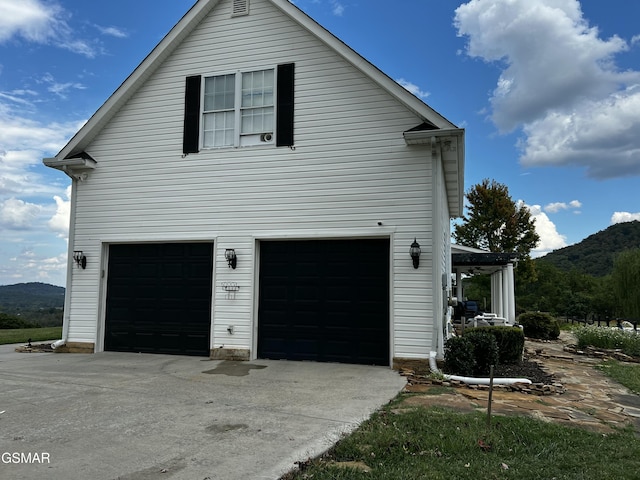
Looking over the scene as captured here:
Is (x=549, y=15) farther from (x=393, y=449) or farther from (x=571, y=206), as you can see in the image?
(x=571, y=206)

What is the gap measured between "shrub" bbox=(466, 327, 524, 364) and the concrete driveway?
2.56 m

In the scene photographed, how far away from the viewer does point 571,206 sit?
28.8 meters

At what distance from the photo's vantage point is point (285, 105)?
9.45m

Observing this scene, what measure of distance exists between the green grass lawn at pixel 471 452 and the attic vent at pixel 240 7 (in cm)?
862

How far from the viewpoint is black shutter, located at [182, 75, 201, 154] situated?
32.7 feet

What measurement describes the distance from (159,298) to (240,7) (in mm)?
6522

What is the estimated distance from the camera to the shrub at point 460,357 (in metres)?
7.66

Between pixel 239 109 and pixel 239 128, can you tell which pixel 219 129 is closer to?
pixel 239 128

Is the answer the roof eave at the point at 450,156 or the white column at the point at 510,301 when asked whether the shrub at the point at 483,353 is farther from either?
the white column at the point at 510,301

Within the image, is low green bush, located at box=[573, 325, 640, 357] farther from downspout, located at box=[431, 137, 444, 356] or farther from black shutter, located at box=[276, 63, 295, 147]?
black shutter, located at box=[276, 63, 295, 147]

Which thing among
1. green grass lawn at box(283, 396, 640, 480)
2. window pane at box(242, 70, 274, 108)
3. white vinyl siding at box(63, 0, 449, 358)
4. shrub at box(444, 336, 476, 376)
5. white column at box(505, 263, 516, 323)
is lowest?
green grass lawn at box(283, 396, 640, 480)

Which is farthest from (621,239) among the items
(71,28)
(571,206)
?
(71,28)

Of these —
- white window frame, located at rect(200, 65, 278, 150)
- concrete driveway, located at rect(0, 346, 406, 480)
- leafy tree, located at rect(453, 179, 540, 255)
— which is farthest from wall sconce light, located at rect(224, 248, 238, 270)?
leafy tree, located at rect(453, 179, 540, 255)

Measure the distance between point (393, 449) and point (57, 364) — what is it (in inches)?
288
